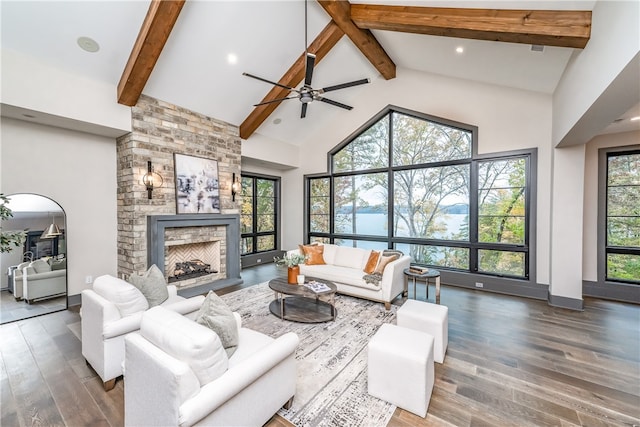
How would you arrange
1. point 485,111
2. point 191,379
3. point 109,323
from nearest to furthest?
Result: point 191,379, point 109,323, point 485,111

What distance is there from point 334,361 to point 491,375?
146 centimetres

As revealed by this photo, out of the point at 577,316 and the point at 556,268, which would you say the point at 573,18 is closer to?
the point at 556,268

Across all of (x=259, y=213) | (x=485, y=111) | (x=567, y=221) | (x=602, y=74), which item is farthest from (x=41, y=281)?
(x=567, y=221)

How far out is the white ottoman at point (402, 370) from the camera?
1.96 metres

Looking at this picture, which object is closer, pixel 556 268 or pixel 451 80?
pixel 556 268

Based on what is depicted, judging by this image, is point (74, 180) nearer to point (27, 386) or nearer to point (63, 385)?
point (27, 386)

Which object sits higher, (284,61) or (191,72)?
(284,61)

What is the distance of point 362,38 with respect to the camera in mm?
4402

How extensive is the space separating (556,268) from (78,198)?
25.1 ft

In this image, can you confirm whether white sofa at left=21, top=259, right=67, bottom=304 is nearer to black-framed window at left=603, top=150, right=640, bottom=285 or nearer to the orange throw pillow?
the orange throw pillow

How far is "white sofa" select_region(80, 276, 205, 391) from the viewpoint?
218 cm

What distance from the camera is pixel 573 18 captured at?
2.64m

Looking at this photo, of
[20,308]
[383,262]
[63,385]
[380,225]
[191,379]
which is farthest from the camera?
[380,225]

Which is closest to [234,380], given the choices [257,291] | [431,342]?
[431,342]
